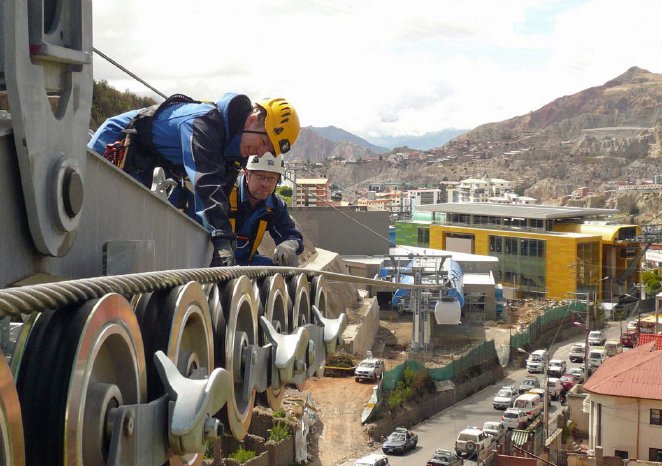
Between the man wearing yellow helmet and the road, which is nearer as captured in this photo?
the man wearing yellow helmet

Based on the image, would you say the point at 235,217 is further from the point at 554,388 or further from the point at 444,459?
the point at 554,388

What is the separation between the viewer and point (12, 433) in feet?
14.8

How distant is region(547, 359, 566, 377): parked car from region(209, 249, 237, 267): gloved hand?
3609cm

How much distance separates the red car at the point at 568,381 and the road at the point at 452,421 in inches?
61.8

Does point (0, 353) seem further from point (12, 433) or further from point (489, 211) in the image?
point (489, 211)

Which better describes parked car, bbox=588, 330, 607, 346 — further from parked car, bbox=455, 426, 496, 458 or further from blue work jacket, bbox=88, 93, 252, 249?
blue work jacket, bbox=88, 93, 252, 249

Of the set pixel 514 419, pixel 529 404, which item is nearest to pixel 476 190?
pixel 529 404

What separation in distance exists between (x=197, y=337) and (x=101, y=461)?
69.4 inches

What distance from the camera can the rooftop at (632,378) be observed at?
3150 cm

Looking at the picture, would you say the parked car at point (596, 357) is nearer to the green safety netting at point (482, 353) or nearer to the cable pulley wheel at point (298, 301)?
the green safety netting at point (482, 353)

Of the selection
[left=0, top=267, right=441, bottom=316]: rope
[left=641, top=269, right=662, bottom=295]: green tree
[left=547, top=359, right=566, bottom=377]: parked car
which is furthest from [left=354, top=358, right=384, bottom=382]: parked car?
[left=641, top=269, right=662, bottom=295]: green tree

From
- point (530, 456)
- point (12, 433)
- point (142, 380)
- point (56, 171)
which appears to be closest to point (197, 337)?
point (142, 380)

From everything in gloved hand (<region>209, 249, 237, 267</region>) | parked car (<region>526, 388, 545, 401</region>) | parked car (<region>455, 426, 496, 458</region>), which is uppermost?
gloved hand (<region>209, 249, 237, 267</region>)

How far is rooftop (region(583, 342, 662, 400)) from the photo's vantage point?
31500 mm
